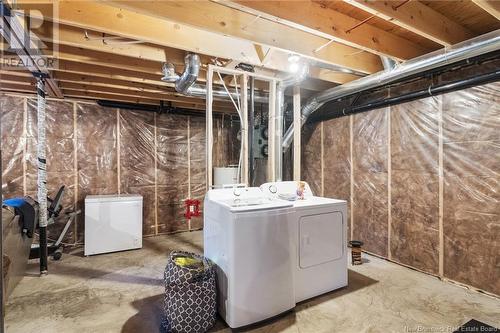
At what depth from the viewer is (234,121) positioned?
520 centimetres

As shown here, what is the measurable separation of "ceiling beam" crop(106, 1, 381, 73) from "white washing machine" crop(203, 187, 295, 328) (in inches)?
55.4

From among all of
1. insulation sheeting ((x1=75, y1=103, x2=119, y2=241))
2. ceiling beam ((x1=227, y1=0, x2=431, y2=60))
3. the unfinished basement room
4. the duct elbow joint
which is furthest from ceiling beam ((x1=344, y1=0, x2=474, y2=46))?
insulation sheeting ((x1=75, y1=103, x2=119, y2=241))

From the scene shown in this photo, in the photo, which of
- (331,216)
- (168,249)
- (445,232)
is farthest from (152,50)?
(445,232)

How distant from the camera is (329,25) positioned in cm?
215

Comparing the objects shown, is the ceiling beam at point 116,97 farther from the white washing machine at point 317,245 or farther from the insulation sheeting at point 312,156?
the white washing machine at point 317,245

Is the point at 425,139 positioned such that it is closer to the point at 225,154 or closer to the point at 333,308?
the point at 333,308

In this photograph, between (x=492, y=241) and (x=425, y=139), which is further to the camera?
(x=425, y=139)

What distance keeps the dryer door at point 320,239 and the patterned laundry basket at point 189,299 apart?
861 mm

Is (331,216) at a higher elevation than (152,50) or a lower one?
lower

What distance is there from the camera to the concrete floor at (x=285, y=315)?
2.09 metres

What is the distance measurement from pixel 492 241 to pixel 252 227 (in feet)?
7.58

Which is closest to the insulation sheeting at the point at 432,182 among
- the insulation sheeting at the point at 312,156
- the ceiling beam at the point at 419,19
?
the insulation sheeting at the point at 312,156

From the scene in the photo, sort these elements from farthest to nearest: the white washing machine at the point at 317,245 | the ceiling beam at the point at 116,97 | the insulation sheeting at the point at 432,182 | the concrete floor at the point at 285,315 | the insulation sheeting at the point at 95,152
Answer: the insulation sheeting at the point at 95,152 < the ceiling beam at the point at 116,97 < the insulation sheeting at the point at 432,182 < the white washing machine at the point at 317,245 < the concrete floor at the point at 285,315

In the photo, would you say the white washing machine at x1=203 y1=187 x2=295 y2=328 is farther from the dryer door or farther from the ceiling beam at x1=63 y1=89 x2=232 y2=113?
the ceiling beam at x1=63 y1=89 x2=232 y2=113
